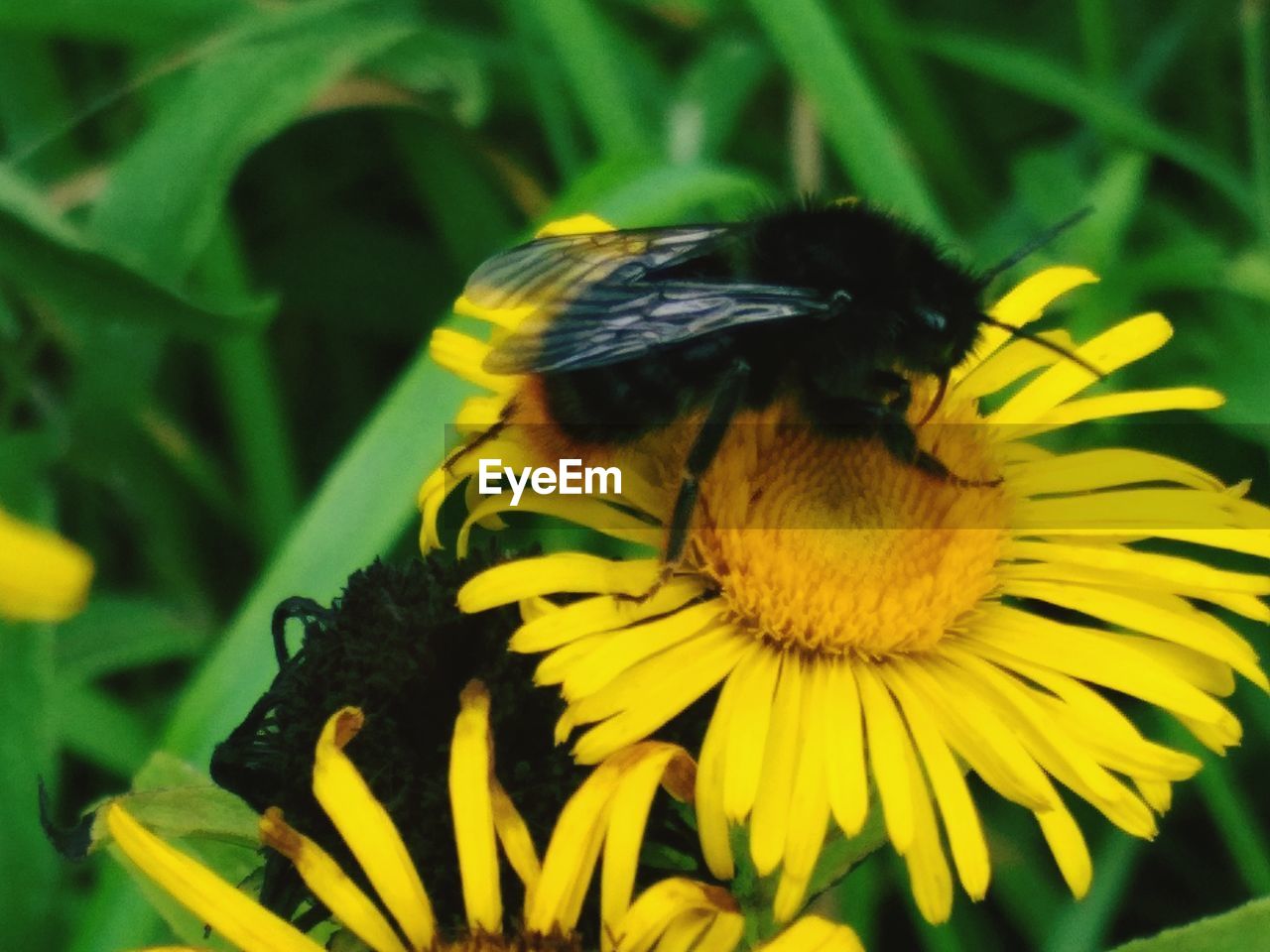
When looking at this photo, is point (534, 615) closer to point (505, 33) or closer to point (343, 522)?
point (343, 522)

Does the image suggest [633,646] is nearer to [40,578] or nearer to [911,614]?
[911,614]

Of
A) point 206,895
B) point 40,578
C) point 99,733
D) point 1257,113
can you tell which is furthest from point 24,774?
point 1257,113

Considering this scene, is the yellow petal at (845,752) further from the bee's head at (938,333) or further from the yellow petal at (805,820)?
the bee's head at (938,333)

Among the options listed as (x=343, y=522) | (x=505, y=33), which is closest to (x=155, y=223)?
(x=343, y=522)

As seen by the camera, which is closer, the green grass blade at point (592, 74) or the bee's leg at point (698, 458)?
the bee's leg at point (698, 458)

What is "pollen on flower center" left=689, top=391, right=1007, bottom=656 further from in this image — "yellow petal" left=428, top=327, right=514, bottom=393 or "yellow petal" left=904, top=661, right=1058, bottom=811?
"yellow petal" left=428, top=327, right=514, bottom=393

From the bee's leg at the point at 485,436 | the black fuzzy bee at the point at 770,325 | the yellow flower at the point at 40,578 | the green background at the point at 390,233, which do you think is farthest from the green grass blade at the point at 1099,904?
the yellow flower at the point at 40,578

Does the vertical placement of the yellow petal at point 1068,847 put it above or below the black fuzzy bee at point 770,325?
below
